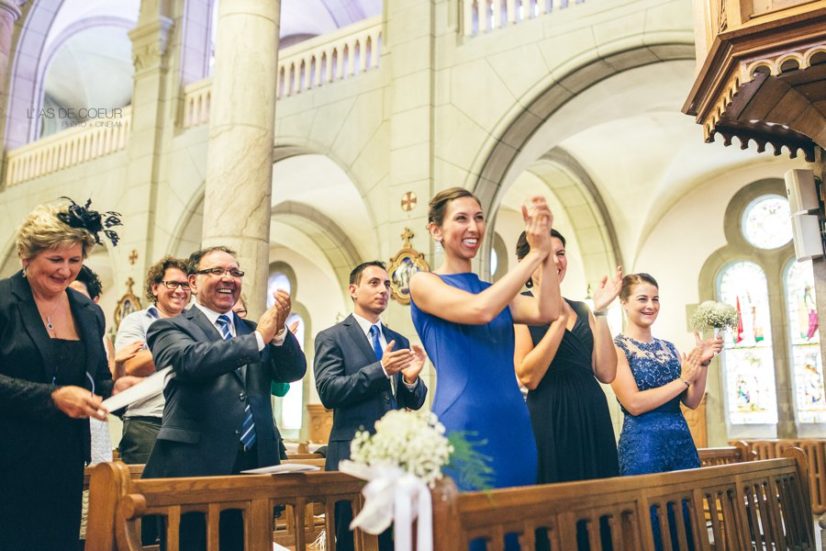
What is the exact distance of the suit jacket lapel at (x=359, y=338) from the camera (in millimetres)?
3715

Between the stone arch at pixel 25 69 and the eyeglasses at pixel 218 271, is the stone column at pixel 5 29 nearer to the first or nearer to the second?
the stone arch at pixel 25 69

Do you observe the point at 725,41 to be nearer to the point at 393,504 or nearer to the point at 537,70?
the point at 393,504

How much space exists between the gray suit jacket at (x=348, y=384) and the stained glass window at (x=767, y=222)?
9770mm

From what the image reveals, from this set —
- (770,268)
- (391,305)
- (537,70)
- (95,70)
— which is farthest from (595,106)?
(95,70)

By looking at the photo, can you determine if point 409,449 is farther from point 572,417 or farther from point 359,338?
point 359,338

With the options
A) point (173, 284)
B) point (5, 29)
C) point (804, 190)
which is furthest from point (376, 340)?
point (5, 29)

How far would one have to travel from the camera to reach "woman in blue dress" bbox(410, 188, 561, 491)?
7.14ft

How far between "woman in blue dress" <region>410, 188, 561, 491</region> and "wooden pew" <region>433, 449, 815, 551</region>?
0.59ft

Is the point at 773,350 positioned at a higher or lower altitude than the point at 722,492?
higher

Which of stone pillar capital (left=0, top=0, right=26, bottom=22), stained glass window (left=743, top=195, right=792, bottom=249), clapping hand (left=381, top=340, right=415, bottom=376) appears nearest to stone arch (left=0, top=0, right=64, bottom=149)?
stone pillar capital (left=0, top=0, right=26, bottom=22)

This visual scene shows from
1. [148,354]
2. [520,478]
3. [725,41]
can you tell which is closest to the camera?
[520,478]

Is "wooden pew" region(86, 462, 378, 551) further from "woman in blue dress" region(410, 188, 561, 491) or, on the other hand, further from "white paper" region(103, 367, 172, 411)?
"woman in blue dress" region(410, 188, 561, 491)

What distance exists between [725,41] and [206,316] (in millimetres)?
2527

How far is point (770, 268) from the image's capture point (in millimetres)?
11766
